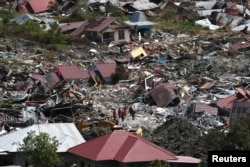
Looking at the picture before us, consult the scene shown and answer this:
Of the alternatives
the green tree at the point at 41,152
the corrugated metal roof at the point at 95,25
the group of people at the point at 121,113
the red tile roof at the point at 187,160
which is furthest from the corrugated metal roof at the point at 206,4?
the green tree at the point at 41,152

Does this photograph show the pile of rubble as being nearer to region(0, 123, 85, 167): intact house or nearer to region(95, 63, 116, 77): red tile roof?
region(95, 63, 116, 77): red tile roof

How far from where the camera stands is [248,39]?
35.9 m

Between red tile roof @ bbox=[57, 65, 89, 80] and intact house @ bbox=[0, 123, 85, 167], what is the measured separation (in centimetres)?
931

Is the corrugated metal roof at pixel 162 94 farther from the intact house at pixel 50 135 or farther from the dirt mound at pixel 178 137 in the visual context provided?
the intact house at pixel 50 135

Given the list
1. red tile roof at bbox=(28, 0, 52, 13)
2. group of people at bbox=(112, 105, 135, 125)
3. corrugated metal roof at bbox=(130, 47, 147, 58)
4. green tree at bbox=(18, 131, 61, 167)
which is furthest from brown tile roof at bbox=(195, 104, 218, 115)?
red tile roof at bbox=(28, 0, 52, 13)

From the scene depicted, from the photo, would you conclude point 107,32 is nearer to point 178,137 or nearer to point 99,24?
point 99,24

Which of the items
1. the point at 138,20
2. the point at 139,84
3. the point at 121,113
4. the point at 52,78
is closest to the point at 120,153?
the point at 121,113

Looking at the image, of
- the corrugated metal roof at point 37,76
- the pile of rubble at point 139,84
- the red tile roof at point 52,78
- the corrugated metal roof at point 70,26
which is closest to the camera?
the pile of rubble at point 139,84

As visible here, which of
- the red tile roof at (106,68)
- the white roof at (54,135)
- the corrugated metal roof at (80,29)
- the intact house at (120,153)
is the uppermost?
the intact house at (120,153)

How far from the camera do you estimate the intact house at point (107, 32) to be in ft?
124

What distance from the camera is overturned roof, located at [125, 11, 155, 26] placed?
40094 mm

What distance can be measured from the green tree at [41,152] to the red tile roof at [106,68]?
528 inches

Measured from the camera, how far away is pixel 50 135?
19.5 m

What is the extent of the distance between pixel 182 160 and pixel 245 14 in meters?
26.0
